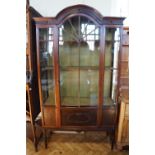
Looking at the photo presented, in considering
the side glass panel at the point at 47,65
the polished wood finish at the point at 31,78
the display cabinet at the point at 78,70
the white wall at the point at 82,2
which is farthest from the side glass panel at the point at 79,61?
the white wall at the point at 82,2

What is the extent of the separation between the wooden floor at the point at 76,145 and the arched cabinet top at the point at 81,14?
1.43 meters

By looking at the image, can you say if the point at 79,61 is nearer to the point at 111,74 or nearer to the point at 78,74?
the point at 78,74

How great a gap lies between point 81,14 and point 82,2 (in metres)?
0.46

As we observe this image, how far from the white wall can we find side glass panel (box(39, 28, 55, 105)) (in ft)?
1.62

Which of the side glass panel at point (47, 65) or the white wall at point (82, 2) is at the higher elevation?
the white wall at point (82, 2)

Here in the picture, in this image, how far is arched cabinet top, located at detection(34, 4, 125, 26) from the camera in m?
1.63

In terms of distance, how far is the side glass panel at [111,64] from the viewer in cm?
175

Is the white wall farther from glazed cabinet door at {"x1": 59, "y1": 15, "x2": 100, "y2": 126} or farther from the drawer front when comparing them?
the drawer front

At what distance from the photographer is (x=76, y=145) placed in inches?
81.6

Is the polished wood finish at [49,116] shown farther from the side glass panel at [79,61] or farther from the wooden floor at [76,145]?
the wooden floor at [76,145]

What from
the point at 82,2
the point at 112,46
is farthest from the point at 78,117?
the point at 82,2
